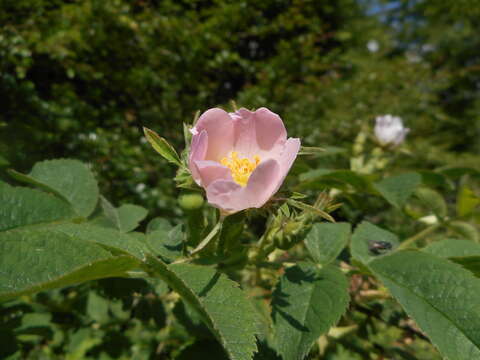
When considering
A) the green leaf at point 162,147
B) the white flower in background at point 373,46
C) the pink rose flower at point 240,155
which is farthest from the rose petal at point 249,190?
the white flower in background at point 373,46

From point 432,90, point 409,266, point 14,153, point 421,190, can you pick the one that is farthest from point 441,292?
point 432,90

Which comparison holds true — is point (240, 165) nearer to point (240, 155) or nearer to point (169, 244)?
point (240, 155)

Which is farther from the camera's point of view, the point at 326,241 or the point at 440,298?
the point at 326,241

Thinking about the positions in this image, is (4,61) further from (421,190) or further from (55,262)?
(421,190)

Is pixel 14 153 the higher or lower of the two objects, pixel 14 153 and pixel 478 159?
the higher

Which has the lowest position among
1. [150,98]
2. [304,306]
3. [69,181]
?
[150,98]

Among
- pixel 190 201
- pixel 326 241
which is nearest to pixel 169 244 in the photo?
pixel 190 201

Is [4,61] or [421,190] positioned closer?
[421,190]
